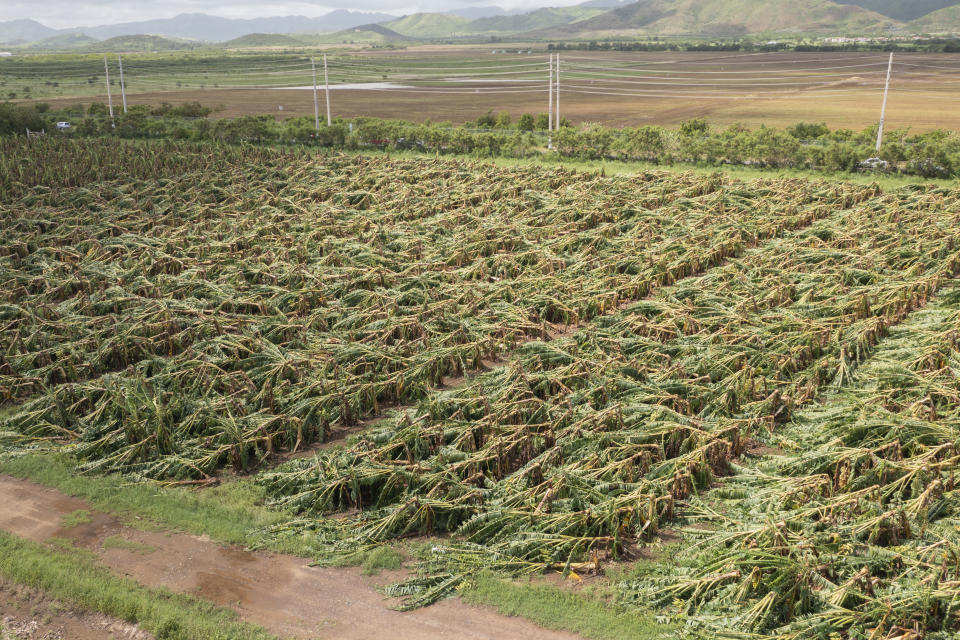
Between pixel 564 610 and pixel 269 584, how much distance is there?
331 centimetres

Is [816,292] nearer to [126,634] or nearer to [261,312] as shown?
[261,312]

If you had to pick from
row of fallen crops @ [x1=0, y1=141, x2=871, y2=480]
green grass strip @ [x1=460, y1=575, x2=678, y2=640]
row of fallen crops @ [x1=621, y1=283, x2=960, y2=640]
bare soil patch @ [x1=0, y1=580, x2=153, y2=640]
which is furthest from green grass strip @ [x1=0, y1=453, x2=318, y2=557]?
row of fallen crops @ [x1=621, y1=283, x2=960, y2=640]

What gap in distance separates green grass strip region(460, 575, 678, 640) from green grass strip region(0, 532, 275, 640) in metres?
2.37

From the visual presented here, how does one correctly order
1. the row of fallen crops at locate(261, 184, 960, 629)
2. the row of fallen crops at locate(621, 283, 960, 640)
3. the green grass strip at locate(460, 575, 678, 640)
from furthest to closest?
the row of fallen crops at locate(261, 184, 960, 629) → the green grass strip at locate(460, 575, 678, 640) → the row of fallen crops at locate(621, 283, 960, 640)

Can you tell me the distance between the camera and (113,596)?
821 centimetres

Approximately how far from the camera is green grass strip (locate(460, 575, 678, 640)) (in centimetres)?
760

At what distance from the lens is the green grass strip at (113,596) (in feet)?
25.3

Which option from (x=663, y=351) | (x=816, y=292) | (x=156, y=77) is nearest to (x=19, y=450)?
(x=663, y=351)

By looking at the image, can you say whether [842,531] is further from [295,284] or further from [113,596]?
[295,284]

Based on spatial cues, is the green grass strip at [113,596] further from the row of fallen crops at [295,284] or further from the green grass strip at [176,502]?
the row of fallen crops at [295,284]

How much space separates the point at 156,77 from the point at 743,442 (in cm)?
12810

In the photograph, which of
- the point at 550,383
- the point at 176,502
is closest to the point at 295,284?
the point at 550,383

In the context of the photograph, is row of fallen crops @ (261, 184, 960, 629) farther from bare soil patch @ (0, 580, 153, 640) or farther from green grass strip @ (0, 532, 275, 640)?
bare soil patch @ (0, 580, 153, 640)

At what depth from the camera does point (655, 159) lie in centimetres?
3778
